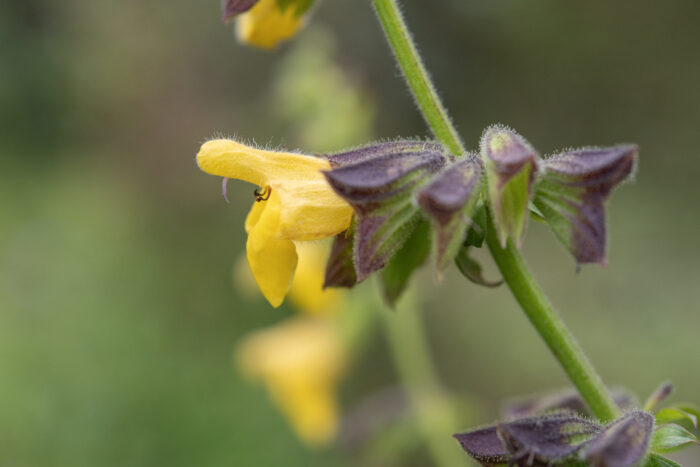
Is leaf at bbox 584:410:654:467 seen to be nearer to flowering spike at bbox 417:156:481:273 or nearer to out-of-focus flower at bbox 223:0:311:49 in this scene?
flowering spike at bbox 417:156:481:273

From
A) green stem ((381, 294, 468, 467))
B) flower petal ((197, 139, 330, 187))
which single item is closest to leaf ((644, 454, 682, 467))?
flower petal ((197, 139, 330, 187))

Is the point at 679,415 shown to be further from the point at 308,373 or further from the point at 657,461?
the point at 308,373

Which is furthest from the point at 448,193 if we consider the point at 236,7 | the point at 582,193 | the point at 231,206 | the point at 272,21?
the point at 231,206

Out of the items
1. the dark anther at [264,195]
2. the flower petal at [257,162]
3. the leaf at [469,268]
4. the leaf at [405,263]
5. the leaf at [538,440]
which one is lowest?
the leaf at [538,440]

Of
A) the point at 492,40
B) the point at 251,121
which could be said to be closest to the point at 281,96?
the point at 251,121

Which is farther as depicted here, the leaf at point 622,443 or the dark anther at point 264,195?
the dark anther at point 264,195

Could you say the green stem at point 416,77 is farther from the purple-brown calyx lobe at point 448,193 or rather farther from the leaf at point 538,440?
the leaf at point 538,440

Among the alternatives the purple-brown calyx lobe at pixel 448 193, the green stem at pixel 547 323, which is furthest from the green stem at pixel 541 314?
the purple-brown calyx lobe at pixel 448 193
